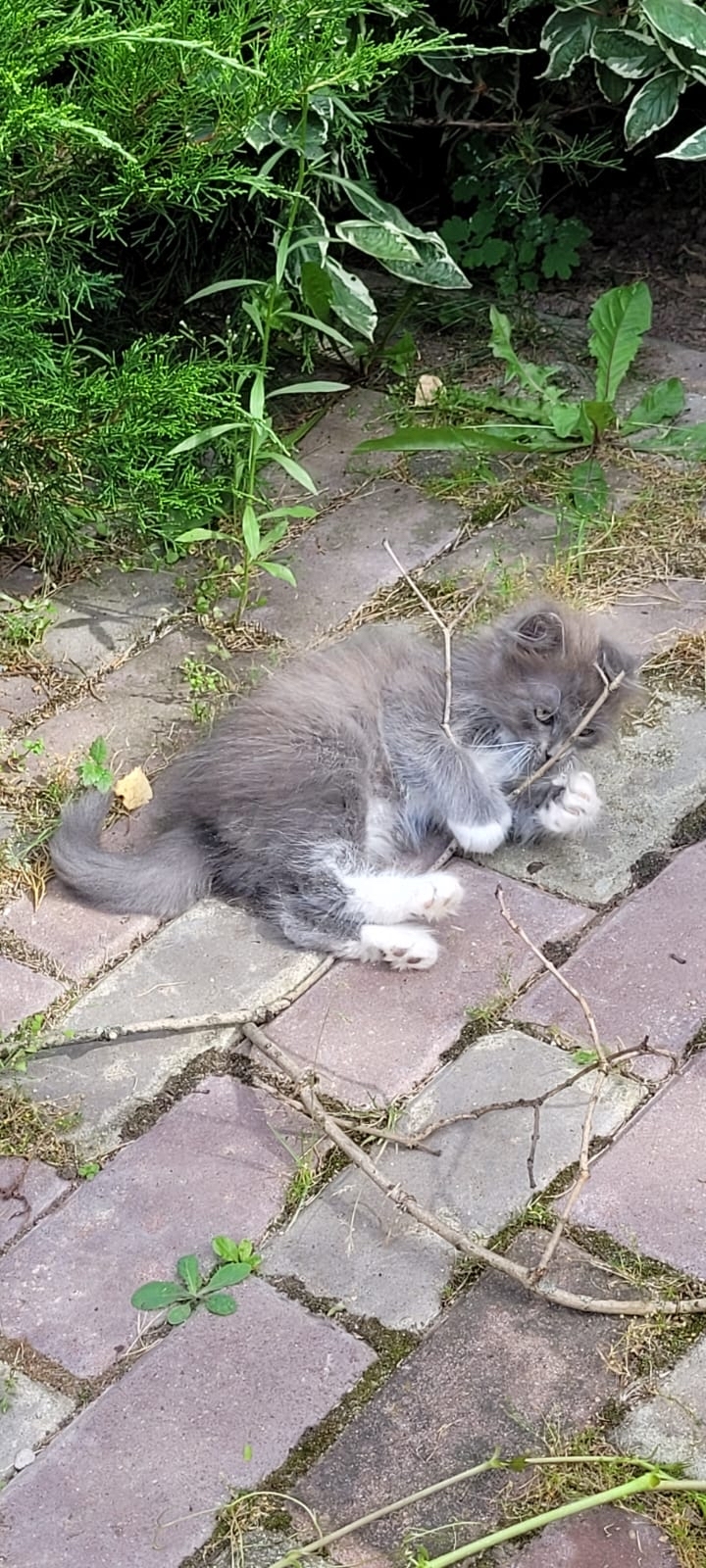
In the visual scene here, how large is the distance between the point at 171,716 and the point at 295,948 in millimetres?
875

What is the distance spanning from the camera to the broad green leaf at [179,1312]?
239 centimetres

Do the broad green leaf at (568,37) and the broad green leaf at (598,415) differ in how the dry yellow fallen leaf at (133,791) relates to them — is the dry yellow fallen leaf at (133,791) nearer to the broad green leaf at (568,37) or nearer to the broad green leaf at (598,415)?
the broad green leaf at (598,415)

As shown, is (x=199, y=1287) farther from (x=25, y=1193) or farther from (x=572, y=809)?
(x=572, y=809)

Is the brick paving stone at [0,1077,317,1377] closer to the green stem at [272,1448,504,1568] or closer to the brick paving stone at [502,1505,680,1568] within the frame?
the green stem at [272,1448,504,1568]

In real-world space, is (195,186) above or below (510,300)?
above

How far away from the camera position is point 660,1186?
8.25 feet

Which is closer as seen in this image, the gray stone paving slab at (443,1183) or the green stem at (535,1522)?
the green stem at (535,1522)

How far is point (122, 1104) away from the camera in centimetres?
279

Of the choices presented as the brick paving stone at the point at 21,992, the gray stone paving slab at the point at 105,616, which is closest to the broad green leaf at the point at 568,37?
the gray stone paving slab at the point at 105,616

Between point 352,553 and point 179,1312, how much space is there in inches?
93.9

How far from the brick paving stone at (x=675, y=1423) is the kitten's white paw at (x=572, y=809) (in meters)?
1.24

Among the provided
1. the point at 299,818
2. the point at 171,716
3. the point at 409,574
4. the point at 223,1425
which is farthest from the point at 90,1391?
the point at 409,574

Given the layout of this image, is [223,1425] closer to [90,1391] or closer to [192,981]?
[90,1391]

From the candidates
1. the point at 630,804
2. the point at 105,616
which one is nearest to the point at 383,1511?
the point at 630,804
